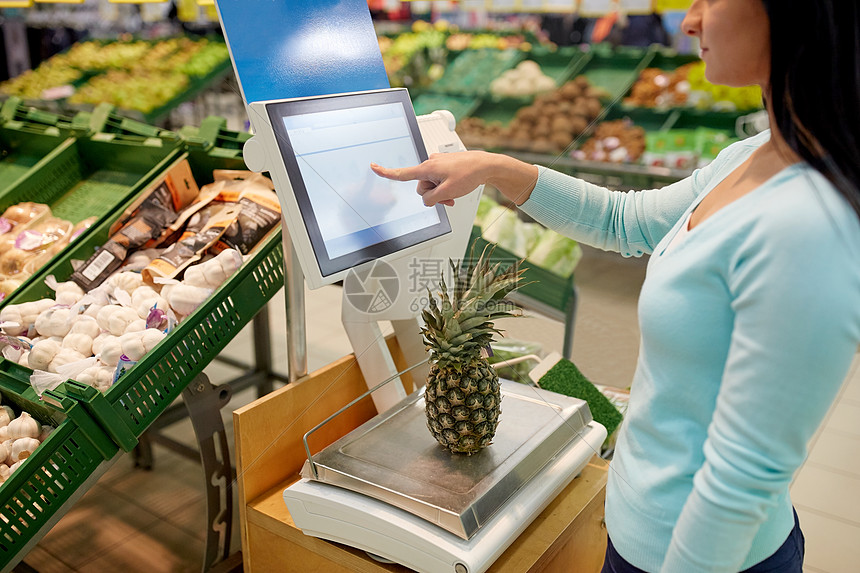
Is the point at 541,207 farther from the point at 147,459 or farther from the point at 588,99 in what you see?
the point at 588,99

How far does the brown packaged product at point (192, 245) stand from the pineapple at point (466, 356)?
838 millimetres

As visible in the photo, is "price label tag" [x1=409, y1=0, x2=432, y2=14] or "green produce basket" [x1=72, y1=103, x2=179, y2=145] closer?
"green produce basket" [x1=72, y1=103, x2=179, y2=145]

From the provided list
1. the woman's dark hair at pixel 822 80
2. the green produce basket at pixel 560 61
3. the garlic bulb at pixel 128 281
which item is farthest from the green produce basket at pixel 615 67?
the woman's dark hair at pixel 822 80

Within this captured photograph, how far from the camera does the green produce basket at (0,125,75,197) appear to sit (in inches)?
107

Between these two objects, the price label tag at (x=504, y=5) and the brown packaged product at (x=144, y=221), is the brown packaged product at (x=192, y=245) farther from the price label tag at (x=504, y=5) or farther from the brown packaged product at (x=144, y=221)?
the price label tag at (x=504, y=5)

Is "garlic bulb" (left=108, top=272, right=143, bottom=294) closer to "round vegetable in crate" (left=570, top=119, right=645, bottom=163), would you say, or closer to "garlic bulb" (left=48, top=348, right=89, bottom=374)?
"garlic bulb" (left=48, top=348, right=89, bottom=374)

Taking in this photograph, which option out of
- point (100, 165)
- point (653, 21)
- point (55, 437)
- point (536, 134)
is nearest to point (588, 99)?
point (536, 134)

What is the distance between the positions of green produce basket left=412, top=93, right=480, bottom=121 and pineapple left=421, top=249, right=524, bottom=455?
4.44 meters

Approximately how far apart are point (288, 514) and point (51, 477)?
1.58ft

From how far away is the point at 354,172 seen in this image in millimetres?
1288

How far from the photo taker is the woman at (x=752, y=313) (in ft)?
2.35

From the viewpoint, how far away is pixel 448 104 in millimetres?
5746

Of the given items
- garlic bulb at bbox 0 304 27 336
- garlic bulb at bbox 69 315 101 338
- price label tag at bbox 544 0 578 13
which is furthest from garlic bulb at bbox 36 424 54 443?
price label tag at bbox 544 0 578 13

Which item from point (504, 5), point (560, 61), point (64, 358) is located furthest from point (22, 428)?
point (504, 5)
